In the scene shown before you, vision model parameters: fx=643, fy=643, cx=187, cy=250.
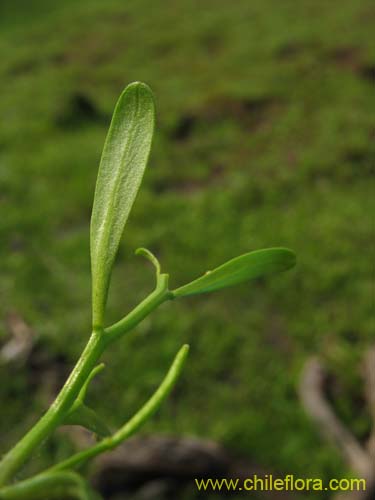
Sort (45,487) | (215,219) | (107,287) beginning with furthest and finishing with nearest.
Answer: (215,219) → (107,287) → (45,487)

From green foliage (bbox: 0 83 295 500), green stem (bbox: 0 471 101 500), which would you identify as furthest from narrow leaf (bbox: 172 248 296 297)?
green stem (bbox: 0 471 101 500)

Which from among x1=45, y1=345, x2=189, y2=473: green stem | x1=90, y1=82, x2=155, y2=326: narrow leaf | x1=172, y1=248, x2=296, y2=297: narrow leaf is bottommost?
x1=45, y1=345, x2=189, y2=473: green stem

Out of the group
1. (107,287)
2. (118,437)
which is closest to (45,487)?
(118,437)

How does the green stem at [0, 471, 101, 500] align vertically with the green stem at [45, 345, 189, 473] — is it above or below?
above

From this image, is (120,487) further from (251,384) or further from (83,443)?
(251,384)

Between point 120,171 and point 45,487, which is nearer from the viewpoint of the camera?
point 45,487

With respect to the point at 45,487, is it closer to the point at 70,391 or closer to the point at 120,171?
the point at 70,391

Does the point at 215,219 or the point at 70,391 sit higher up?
the point at 70,391

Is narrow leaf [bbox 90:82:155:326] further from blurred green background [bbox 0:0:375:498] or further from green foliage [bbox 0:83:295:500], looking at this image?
blurred green background [bbox 0:0:375:498]
